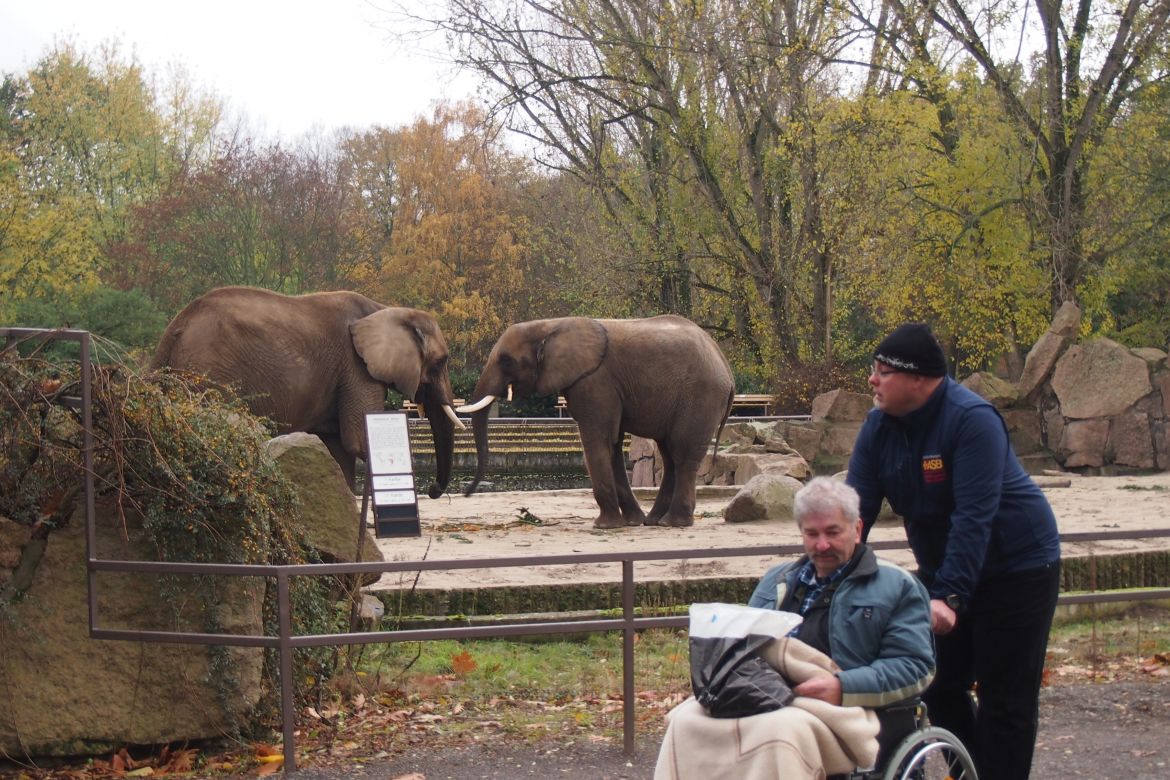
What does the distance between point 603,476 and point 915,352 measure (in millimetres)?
11408

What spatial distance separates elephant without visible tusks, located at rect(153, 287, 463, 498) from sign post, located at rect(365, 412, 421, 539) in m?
3.77

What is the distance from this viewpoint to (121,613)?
6793 millimetres

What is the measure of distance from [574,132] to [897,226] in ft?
25.0

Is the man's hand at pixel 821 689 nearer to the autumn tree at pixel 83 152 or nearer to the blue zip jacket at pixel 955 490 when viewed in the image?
the blue zip jacket at pixel 955 490

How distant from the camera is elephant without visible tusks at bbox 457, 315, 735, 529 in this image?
1639cm

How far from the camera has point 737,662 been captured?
13.8 feet

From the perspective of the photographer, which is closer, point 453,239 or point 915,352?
point 915,352

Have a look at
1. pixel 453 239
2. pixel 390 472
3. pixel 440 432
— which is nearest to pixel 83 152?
pixel 453 239

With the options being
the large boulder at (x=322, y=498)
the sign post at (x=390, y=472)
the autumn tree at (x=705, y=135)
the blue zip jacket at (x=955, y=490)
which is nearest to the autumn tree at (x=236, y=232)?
the autumn tree at (x=705, y=135)

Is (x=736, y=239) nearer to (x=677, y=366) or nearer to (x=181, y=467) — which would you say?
(x=677, y=366)

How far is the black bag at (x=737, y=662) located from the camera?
4164mm

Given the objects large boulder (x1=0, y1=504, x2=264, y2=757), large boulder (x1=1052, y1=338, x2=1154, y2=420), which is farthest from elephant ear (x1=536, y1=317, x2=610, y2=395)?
large boulder (x1=1052, y1=338, x2=1154, y2=420)

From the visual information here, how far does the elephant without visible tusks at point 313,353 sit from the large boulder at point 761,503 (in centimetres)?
400

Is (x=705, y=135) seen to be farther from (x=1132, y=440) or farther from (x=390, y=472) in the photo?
(x=390, y=472)
